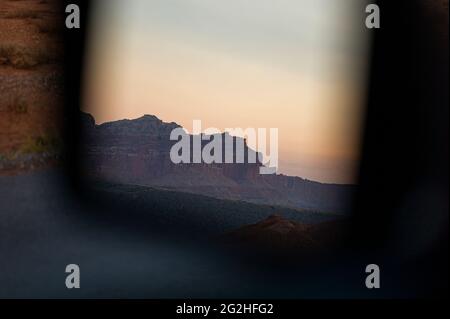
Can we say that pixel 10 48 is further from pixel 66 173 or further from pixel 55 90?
pixel 66 173

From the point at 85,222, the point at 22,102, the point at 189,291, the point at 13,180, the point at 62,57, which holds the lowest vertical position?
the point at 189,291

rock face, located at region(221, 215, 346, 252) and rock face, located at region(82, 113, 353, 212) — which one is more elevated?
rock face, located at region(82, 113, 353, 212)

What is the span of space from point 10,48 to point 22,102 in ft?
2.32

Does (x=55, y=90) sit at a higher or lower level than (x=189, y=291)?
higher

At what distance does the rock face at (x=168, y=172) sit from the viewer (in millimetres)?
8703

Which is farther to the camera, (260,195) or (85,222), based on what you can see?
(260,195)

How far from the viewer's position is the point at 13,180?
8.41m

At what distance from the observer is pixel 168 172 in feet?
29.5

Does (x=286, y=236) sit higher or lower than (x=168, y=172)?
lower

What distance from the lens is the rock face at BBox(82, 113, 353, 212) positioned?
343 inches

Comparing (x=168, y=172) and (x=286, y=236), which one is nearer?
(x=286, y=236)

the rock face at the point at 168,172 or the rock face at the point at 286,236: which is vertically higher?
the rock face at the point at 168,172

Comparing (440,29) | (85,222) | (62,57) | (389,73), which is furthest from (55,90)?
(440,29)

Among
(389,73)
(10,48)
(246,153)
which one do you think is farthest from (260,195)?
(10,48)
